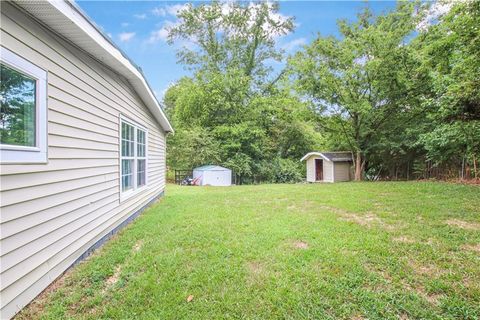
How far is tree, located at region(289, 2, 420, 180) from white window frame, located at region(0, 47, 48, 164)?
12.9 m

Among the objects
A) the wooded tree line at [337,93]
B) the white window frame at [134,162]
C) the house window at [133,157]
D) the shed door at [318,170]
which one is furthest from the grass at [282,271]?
the shed door at [318,170]

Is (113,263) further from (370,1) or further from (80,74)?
(370,1)

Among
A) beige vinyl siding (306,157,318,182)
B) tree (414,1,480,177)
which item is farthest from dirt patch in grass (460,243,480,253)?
beige vinyl siding (306,157,318,182)

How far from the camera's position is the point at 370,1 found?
1398 centimetres

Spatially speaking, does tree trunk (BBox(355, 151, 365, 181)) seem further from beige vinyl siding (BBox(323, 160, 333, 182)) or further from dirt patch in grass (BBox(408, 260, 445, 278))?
dirt patch in grass (BBox(408, 260, 445, 278))

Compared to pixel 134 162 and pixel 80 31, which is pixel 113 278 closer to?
pixel 80 31

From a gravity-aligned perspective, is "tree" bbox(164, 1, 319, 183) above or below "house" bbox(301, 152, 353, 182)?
above

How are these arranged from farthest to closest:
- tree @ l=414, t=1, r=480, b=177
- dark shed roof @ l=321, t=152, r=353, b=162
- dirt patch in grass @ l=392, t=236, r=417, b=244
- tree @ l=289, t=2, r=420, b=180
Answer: dark shed roof @ l=321, t=152, r=353, b=162 → tree @ l=289, t=2, r=420, b=180 → tree @ l=414, t=1, r=480, b=177 → dirt patch in grass @ l=392, t=236, r=417, b=244

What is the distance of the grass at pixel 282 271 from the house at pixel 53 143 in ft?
1.11

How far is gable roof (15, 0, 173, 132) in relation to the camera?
222 cm

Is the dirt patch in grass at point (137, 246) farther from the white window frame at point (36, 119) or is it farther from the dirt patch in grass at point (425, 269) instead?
the dirt patch in grass at point (425, 269)

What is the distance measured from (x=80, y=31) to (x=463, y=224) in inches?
249

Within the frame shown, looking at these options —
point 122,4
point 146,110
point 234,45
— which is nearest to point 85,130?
point 146,110

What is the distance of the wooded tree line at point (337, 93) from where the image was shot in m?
9.04
